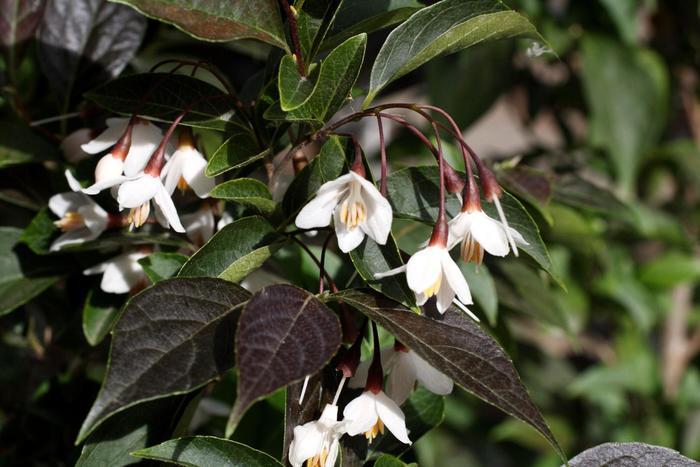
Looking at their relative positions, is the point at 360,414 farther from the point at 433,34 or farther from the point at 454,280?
the point at 433,34

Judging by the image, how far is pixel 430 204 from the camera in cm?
65

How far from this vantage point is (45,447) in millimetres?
948

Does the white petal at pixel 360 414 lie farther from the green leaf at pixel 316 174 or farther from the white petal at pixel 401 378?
the green leaf at pixel 316 174

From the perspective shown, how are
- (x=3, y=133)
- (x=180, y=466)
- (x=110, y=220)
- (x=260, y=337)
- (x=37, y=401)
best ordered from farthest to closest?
(x=37, y=401) → (x=3, y=133) → (x=110, y=220) → (x=180, y=466) → (x=260, y=337)

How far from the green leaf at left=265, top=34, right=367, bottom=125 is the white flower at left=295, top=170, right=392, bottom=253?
6 centimetres

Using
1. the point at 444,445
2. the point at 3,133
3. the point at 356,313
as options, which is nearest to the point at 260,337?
the point at 356,313

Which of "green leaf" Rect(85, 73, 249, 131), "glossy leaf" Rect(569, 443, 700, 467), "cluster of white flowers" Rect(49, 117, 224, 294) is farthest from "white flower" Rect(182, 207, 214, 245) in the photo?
"glossy leaf" Rect(569, 443, 700, 467)

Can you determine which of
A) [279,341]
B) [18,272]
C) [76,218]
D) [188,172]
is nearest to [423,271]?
[279,341]

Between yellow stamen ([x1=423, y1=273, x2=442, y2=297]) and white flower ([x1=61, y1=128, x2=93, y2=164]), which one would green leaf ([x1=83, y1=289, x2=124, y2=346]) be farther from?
yellow stamen ([x1=423, y1=273, x2=442, y2=297])

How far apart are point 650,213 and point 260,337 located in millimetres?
1626

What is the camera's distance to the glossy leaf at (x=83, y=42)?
0.89m

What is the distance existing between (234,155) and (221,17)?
0.11 meters

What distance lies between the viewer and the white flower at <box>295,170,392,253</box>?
0.58 m

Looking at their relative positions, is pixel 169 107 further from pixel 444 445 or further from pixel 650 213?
pixel 444 445
